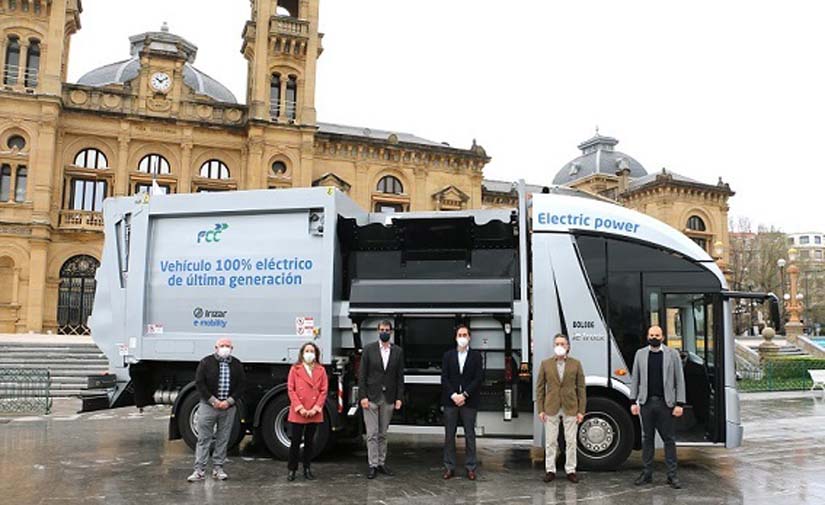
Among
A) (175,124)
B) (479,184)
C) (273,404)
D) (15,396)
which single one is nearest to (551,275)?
(273,404)

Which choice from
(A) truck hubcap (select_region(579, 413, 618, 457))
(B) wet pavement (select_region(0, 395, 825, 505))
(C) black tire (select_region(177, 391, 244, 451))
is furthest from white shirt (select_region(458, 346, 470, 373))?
(C) black tire (select_region(177, 391, 244, 451))

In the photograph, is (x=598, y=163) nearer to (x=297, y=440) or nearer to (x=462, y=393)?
(x=462, y=393)

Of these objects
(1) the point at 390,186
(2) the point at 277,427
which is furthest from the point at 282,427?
(1) the point at 390,186

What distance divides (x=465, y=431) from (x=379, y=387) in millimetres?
1296

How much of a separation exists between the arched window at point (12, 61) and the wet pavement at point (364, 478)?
28203 mm

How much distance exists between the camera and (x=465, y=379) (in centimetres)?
859

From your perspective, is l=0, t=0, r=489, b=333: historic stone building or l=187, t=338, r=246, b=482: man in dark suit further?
l=0, t=0, r=489, b=333: historic stone building

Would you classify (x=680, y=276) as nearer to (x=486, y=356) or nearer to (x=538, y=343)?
(x=538, y=343)

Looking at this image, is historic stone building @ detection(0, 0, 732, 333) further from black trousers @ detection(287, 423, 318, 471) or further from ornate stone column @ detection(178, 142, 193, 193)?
black trousers @ detection(287, 423, 318, 471)

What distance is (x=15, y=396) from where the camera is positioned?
17.5 m

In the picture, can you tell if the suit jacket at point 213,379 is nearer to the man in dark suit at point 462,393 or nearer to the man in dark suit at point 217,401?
the man in dark suit at point 217,401

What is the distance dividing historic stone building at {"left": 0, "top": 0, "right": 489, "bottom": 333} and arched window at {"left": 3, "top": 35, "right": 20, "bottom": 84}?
2.1 inches

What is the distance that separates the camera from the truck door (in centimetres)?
898

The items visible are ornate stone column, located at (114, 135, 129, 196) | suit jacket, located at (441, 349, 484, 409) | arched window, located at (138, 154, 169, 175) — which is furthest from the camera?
arched window, located at (138, 154, 169, 175)
